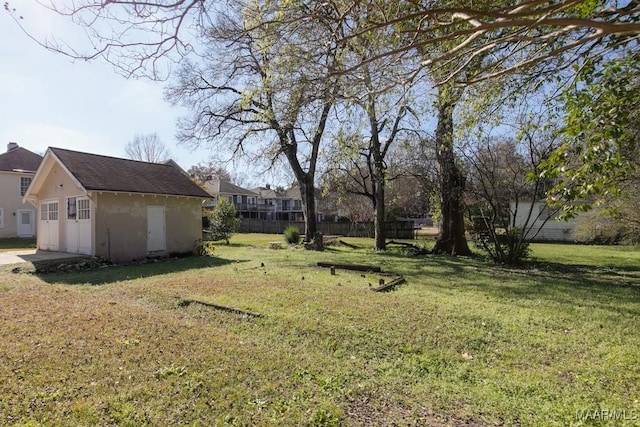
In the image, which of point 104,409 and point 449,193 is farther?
point 449,193

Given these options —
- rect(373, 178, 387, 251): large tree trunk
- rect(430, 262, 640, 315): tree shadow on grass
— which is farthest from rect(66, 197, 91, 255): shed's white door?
rect(373, 178, 387, 251): large tree trunk

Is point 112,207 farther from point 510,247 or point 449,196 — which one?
point 510,247

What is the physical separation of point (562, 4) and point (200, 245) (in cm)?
1496

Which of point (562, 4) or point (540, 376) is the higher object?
point (562, 4)

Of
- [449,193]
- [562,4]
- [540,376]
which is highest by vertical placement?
[562,4]

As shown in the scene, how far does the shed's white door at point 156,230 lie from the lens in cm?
1438

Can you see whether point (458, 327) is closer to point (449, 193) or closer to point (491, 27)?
point (491, 27)

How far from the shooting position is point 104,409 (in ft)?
10.0

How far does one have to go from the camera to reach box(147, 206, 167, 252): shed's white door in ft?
47.2

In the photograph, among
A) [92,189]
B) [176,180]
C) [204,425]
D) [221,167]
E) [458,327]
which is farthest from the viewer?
[221,167]

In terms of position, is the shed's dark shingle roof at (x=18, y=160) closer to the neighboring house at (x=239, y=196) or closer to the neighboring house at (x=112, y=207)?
the neighboring house at (x=112, y=207)

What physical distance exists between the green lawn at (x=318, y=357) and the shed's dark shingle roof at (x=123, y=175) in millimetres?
5710

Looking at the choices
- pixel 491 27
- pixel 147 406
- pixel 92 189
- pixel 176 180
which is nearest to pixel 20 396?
pixel 147 406

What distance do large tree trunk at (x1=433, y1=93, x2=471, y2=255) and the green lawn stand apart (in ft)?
22.2
